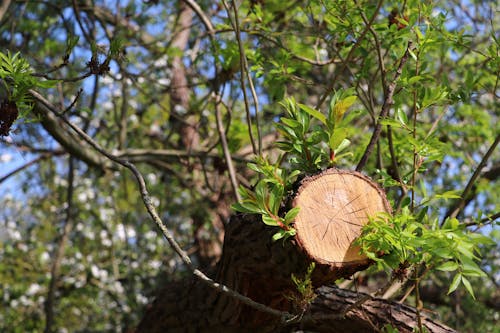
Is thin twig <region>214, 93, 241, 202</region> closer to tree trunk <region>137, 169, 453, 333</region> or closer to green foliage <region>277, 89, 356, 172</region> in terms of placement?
tree trunk <region>137, 169, 453, 333</region>

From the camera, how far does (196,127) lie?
4309 millimetres

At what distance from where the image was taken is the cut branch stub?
2029 millimetres

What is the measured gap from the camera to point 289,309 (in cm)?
247

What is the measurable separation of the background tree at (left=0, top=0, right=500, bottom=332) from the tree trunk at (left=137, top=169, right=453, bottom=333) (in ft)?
0.58

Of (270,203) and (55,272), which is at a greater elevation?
(55,272)

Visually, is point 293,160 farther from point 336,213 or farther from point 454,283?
point 454,283

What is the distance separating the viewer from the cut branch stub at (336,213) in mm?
2029

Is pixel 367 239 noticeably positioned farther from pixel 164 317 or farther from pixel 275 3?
pixel 275 3

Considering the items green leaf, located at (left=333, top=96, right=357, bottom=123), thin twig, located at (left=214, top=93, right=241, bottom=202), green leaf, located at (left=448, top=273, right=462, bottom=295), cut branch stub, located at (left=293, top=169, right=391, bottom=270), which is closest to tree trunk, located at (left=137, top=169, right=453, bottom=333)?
cut branch stub, located at (left=293, top=169, right=391, bottom=270)

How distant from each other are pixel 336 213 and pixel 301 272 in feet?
0.72

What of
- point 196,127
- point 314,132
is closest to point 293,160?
point 314,132

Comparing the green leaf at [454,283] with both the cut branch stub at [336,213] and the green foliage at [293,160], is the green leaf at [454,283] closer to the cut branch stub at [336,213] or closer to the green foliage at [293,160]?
the cut branch stub at [336,213]

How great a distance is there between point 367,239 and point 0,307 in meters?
5.41

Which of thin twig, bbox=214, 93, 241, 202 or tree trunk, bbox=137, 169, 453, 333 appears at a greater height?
thin twig, bbox=214, 93, 241, 202
